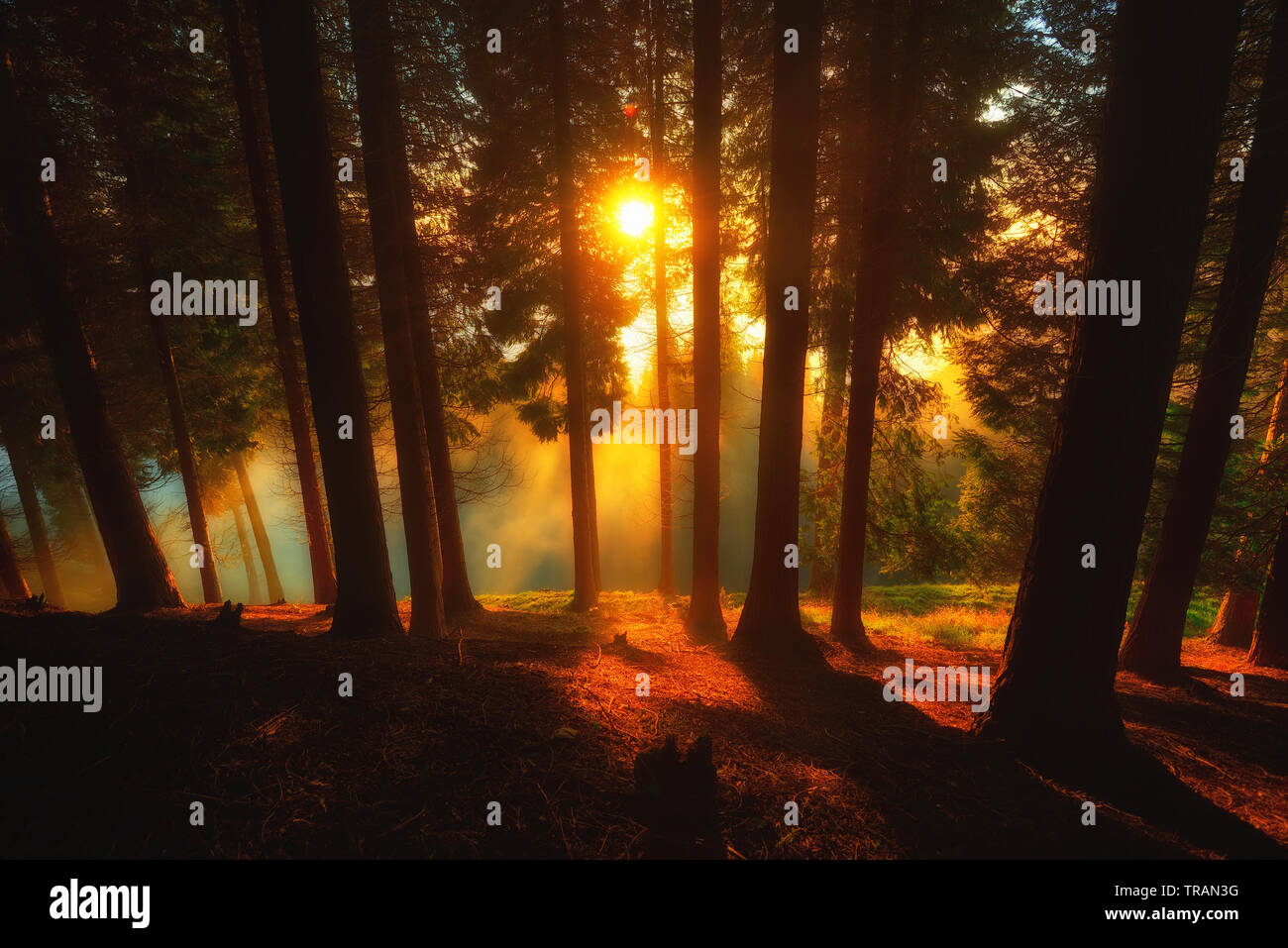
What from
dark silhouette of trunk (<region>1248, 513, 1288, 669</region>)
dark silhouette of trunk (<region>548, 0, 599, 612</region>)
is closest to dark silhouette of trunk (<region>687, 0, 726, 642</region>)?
dark silhouette of trunk (<region>548, 0, 599, 612</region>)

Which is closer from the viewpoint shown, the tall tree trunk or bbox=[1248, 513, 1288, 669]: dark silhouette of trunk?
bbox=[1248, 513, 1288, 669]: dark silhouette of trunk

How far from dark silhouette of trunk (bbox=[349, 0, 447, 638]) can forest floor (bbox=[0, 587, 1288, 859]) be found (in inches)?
109

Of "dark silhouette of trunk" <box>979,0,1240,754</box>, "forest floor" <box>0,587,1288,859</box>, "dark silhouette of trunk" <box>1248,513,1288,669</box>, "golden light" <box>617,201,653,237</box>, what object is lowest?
"dark silhouette of trunk" <box>1248,513,1288,669</box>

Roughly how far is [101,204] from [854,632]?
53.0 feet

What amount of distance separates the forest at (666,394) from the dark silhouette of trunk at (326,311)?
0.05 meters

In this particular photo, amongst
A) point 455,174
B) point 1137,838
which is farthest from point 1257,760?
point 455,174

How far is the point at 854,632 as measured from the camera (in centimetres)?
833

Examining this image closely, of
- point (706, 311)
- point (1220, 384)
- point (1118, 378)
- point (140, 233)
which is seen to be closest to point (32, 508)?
point (140, 233)

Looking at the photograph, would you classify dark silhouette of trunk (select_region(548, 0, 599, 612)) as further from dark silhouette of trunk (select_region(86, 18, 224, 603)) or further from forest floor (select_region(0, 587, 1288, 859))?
dark silhouette of trunk (select_region(86, 18, 224, 603))

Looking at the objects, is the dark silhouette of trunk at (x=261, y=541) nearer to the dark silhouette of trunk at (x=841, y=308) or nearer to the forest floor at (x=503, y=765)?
the forest floor at (x=503, y=765)

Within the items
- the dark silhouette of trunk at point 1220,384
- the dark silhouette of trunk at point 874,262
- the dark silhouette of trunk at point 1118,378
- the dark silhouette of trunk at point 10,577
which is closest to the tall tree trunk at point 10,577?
the dark silhouette of trunk at point 10,577

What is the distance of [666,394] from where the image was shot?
14000mm

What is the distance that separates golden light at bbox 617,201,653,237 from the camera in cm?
1057
